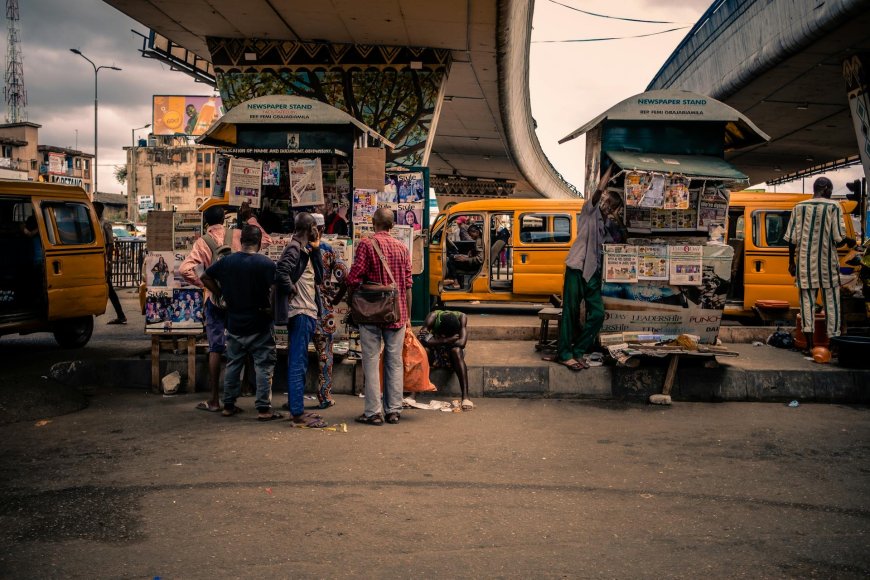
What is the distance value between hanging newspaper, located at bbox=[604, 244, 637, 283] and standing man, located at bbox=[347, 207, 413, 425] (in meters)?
2.55

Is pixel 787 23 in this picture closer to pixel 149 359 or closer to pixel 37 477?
pixel 149 359

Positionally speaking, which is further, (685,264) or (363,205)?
(363,205)

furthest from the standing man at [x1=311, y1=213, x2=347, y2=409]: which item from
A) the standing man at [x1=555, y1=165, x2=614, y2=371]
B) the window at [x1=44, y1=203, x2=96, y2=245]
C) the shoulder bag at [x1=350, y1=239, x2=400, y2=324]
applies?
the window at [x1=44, y1=203, x2=96, y2=245]

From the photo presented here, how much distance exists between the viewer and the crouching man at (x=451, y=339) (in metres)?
7.64

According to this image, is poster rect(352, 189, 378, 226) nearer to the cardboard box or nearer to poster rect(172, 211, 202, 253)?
the cardboard box

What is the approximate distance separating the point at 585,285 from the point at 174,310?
171 inches

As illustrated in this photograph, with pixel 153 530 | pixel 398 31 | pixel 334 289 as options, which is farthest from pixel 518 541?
pixel 398 31

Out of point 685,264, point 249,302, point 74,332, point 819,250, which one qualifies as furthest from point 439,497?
point 74,332

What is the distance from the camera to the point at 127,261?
20.1 metres

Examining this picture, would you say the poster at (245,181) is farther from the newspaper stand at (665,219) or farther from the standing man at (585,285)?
the newspaper stand at (665,219)

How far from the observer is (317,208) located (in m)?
9.19

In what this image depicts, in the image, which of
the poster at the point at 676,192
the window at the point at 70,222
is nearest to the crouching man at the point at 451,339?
the poster at the point at 676,192

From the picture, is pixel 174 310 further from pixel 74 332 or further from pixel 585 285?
pixel 585 285

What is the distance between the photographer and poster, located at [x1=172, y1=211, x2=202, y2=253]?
334 inches
